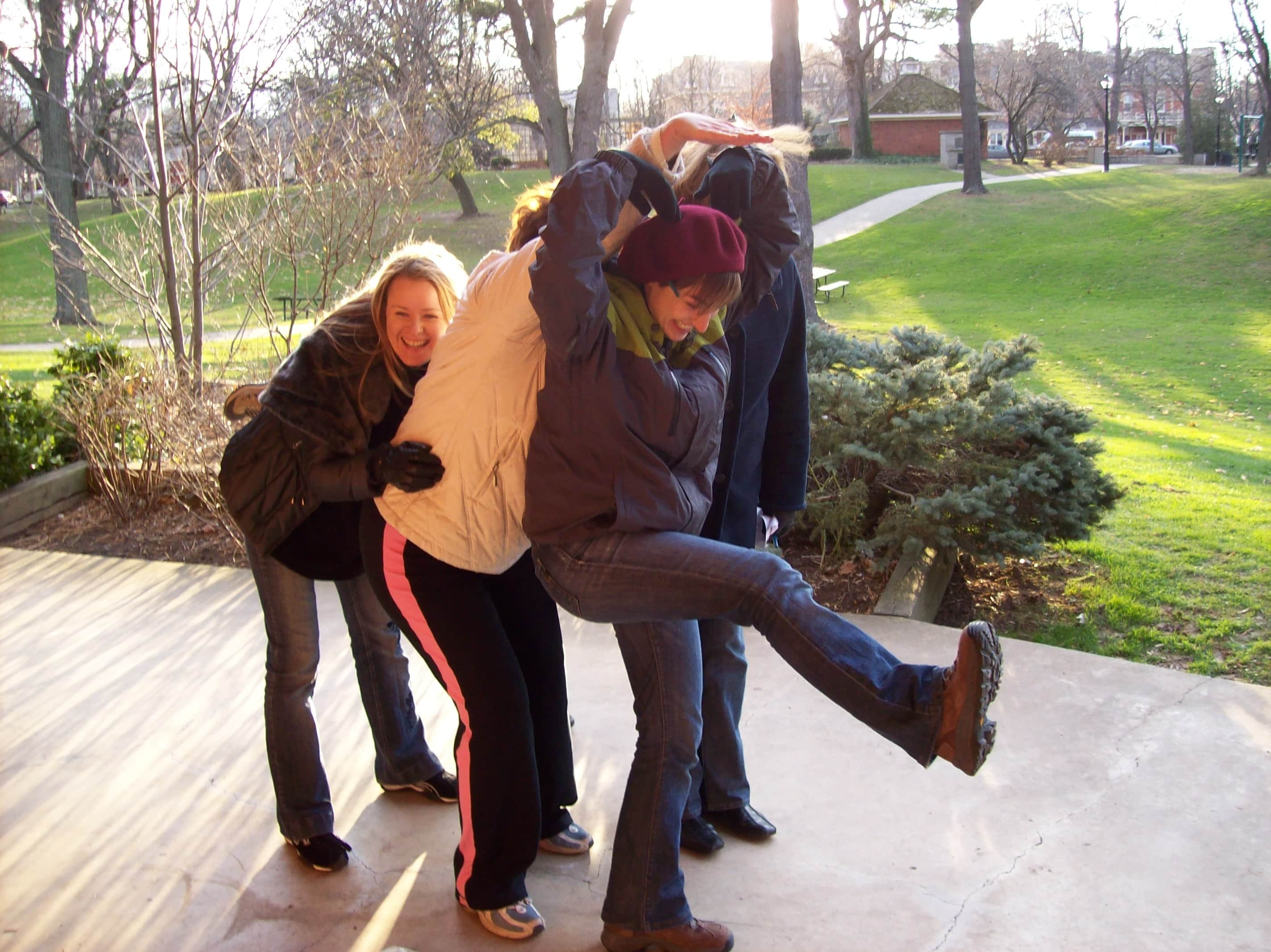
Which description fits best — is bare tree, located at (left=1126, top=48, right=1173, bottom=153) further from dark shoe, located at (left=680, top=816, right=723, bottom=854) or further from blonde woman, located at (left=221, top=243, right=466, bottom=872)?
blonde woman, located at (left=221, top=243, right=466, bottom=872)

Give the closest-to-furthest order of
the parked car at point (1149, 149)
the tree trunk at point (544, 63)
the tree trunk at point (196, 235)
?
the tree trunk at point (196, 235)
the tree trunk at point (544, 63)
the parked car at point (1149, 149)

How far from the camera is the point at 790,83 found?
35.6ft

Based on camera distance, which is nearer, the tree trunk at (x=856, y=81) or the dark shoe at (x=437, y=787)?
the dark shoe at (x=437, y=787)

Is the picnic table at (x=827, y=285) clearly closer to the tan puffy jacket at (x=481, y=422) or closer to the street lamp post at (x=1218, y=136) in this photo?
the tan puffy jacket at (x=481, y=422)

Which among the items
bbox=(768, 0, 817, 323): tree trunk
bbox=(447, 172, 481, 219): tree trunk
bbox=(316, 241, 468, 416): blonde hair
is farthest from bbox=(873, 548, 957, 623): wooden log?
bbox=(447, 172, 481, 219): tree trunk

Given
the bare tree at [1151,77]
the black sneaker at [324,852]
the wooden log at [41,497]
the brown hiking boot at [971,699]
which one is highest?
the bare tree at [1151,77]

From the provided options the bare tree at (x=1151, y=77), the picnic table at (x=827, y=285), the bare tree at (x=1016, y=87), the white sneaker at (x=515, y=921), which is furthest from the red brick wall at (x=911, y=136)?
the white sneaker at (x=515, y=921)

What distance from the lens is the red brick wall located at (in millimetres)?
49312

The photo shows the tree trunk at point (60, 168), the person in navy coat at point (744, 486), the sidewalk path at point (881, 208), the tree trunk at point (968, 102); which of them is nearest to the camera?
the person in navy coat at point (744, 486)

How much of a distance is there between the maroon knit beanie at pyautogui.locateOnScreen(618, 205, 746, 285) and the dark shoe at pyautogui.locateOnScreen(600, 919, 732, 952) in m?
1.51

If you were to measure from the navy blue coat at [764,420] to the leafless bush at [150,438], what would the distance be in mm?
4142

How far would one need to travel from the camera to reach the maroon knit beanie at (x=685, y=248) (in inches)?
91.2

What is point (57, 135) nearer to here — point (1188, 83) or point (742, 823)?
point (742, 823)

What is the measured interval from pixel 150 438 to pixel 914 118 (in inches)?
1899
